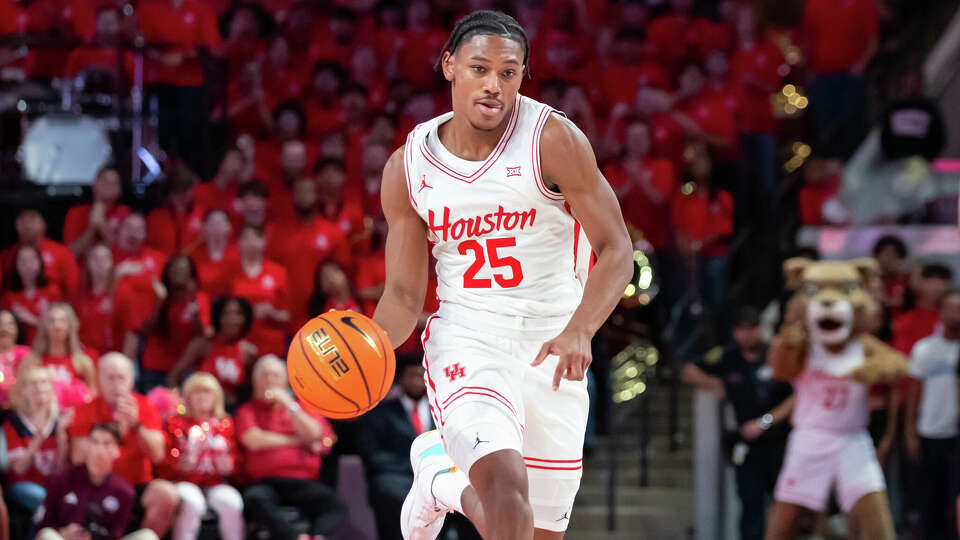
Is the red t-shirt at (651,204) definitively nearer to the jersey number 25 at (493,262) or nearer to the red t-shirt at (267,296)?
the red t-shirt at (267,296)

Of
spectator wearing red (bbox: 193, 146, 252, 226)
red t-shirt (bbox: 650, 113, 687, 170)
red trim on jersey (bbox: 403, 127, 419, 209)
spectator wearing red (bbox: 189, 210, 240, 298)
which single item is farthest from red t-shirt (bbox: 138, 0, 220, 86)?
red trim on jersey (bbox: 403, 127, 419, 209)

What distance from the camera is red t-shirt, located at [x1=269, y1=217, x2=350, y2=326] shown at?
977 cm

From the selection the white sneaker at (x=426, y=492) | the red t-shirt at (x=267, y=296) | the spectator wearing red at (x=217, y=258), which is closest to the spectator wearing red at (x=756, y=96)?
the red t-shirt at (x=267, y=296)

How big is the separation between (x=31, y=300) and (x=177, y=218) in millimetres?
1318

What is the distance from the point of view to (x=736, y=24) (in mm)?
12578

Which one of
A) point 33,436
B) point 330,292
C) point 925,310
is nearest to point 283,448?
point 330,292

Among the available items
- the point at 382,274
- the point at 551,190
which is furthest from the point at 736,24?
Result: the point at 551,190

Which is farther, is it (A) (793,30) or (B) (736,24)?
(A) (793,30)

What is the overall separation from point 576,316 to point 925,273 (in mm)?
5550

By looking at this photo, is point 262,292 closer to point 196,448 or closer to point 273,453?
point 273,453

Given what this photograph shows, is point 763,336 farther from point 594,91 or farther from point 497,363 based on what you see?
point 497,363

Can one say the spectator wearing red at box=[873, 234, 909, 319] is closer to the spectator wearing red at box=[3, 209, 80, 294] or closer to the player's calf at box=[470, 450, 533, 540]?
the spectator wearing red at box=[3, 209, 80, 294]

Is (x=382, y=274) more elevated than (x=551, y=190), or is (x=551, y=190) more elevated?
(x=551, y=190)

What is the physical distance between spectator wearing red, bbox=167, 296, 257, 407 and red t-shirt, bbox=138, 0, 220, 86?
100 inches
